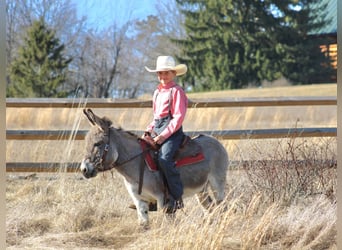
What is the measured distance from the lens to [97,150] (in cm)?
521

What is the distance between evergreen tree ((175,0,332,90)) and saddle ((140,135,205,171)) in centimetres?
2793

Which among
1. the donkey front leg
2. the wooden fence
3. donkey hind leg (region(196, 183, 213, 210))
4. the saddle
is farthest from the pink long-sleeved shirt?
the wooden fence

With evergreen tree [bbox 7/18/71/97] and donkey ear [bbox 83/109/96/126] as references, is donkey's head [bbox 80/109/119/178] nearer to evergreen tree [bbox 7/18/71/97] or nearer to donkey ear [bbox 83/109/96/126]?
donkey ear [bbox 83/109/96/126]

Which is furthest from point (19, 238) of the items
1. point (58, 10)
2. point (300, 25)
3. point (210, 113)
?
point (300, 25)

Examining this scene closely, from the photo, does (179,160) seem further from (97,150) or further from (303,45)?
(303,45)

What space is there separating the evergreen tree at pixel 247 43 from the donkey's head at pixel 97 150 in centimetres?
2837

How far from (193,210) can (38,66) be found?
73.9 ft

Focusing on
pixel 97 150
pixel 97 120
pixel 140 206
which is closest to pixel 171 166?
pixel 140 206

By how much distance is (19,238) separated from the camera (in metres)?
5.52

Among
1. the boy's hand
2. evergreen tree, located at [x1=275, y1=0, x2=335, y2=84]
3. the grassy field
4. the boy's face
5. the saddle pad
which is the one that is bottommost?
the grassy field

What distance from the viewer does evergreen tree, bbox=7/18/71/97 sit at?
2556cm

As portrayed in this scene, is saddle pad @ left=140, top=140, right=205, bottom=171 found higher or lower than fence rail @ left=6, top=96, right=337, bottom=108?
lower

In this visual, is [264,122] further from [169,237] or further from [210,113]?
[169,237]

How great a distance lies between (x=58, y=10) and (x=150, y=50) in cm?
1173
